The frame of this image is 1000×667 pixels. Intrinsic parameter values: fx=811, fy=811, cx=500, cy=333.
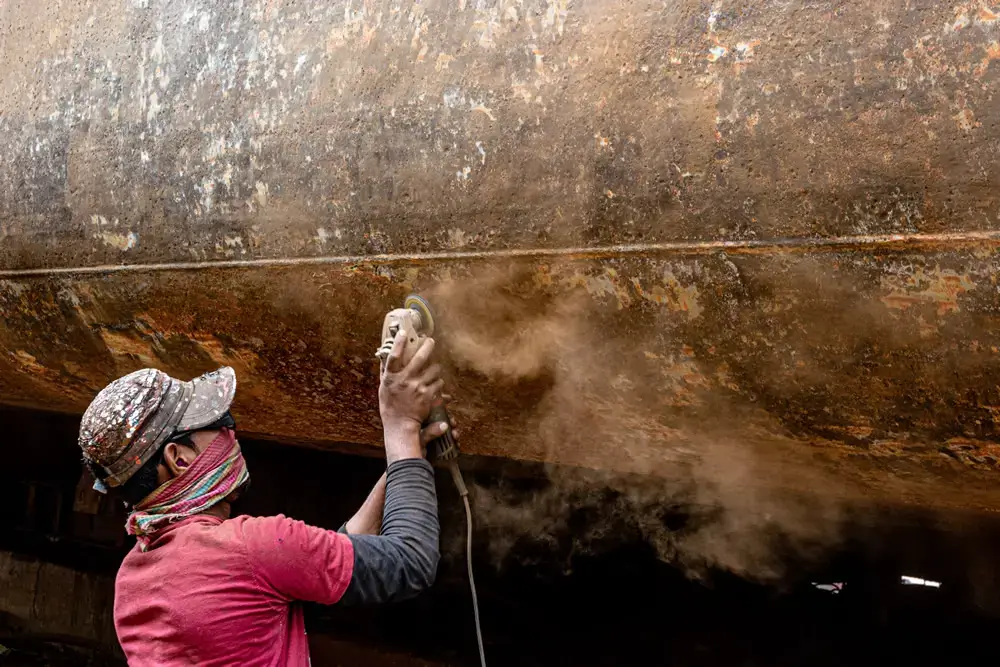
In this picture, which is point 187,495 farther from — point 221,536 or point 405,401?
point 405,401

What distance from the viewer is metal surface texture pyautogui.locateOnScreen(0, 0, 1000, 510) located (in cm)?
118

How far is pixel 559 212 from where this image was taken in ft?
4.54

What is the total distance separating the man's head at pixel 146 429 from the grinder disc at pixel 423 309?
0.39 metres

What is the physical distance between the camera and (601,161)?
52.6 inches

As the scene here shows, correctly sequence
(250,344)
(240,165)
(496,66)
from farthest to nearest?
(250,344) → (240,165) → (496,66)

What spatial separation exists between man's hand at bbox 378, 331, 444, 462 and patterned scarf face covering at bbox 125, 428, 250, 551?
301 millimetres

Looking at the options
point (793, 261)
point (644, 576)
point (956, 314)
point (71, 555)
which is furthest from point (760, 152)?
point (71, 555)

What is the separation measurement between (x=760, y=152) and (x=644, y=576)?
6.95ft

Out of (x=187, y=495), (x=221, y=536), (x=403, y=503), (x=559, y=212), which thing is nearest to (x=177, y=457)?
(x=187, y=495)

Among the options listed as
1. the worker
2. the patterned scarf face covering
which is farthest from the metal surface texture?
the patterned scarf face covering

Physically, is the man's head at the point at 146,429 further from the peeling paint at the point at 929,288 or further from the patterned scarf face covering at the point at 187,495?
the peeling paint at the point at 929,288

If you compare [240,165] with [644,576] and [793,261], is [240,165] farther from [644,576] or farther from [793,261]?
[644,576]

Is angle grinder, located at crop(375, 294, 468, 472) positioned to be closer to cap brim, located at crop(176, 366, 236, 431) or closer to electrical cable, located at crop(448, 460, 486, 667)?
electrical cable, located at crop(448, 460, 486, 667)

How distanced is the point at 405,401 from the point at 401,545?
0.26 m
